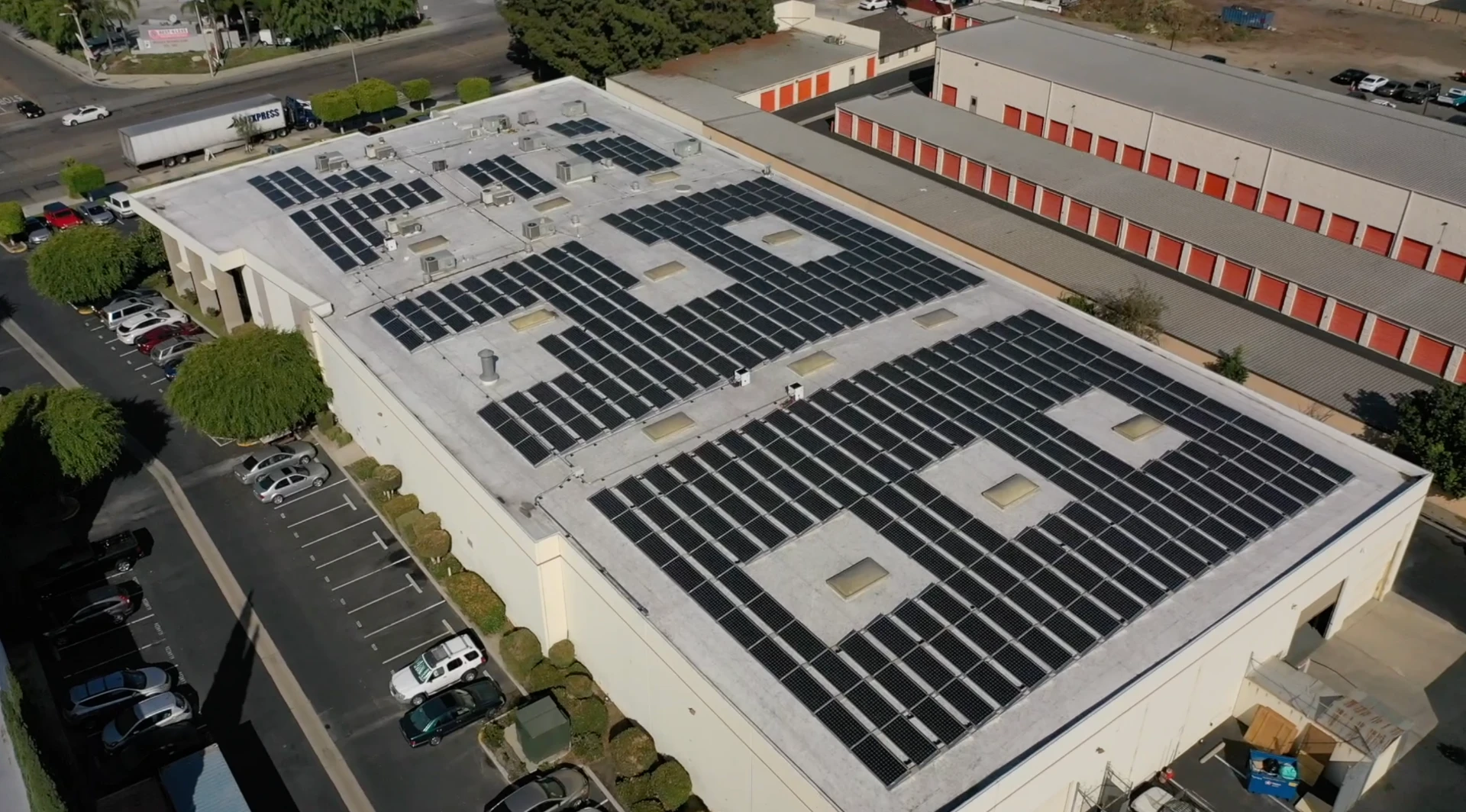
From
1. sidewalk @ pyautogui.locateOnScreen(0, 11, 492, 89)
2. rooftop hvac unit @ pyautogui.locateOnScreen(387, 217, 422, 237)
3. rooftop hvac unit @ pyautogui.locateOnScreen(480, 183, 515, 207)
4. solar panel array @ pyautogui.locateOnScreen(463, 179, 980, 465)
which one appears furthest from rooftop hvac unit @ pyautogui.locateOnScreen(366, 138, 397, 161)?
sidewalk @ pyautogui.locateOnScreen(0, 11, 492, 89)

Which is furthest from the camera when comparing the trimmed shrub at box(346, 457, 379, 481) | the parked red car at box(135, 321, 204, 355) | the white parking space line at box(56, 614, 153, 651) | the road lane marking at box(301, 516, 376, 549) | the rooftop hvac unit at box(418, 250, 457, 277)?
the parked red car at box(135, 321, 204, 355)

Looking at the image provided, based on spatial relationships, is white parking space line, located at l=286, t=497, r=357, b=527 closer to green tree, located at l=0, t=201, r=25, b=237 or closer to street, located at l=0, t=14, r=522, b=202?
green tree, located at l=0, t=201, r=25, b=237

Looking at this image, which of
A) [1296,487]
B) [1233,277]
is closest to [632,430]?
[1296,487]

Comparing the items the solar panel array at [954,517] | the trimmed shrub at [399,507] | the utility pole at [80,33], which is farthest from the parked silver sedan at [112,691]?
the utility pole at [80,33]

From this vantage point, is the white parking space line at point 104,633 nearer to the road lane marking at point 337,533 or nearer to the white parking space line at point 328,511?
the road lane marking at point 337,533

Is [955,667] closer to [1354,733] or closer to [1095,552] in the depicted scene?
[1095,552]
